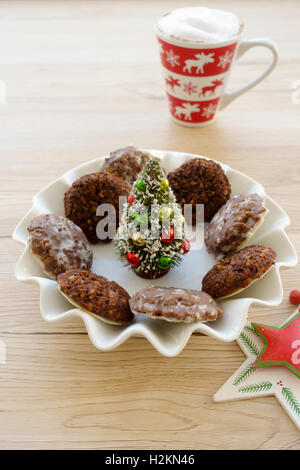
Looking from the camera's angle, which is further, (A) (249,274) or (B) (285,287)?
(B) (285,287)

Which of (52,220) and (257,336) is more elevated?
(52,220)

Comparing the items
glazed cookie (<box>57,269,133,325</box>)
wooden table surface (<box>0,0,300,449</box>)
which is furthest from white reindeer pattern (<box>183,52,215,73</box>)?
glazed cookie (<box>57,269,133,325</box>)

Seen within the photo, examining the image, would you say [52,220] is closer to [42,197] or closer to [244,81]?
[42,197]

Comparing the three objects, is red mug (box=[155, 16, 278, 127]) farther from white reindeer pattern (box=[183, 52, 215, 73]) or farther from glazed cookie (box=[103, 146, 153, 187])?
glazed cookie (box=[103, 146, 153, 187])

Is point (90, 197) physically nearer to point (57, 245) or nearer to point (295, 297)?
point (57, 245)

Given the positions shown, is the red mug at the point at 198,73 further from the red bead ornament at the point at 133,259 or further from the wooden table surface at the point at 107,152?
the red bead ornament at the point at 133,259
